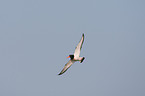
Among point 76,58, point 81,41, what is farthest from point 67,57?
point 81,41

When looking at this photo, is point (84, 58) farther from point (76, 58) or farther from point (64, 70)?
point (64, 70)

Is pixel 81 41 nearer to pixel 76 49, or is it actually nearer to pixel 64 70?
pixel 76 49

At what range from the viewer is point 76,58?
42.1 metres

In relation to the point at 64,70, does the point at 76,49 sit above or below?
above

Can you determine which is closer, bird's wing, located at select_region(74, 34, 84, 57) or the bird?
bird's wing, located at select_region(74, 34, 84, 57)

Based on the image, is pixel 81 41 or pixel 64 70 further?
pixel 64 70

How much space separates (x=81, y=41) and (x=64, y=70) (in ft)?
22.9

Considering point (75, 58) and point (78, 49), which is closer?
point (78, 49)

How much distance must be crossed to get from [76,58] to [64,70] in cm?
345

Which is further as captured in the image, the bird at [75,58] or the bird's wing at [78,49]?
the bird at [75,58]

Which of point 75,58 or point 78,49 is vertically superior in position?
point 78,49

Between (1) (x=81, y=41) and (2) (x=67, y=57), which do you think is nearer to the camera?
(1) (x=81, y=41)

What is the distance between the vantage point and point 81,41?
4000 cm

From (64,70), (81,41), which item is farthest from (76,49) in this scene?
(64,70)
